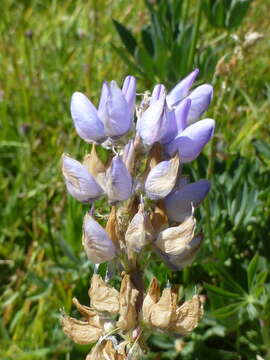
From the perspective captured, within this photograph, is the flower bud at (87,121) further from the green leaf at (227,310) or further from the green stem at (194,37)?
the green stem at (194,37)

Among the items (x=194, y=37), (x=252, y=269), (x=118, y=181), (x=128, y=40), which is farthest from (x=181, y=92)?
(x=128, y=40)

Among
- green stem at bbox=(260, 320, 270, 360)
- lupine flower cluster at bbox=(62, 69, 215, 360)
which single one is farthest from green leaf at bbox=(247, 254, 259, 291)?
lupine flower cluster at bbox=(62, 69, 215, 360)

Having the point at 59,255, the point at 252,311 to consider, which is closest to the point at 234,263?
the point at 252,311

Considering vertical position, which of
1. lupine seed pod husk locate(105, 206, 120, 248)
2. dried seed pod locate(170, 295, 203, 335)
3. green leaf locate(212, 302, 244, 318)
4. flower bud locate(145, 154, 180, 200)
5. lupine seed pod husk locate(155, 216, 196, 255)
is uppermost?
flower bud locate(145, 154, 180, 200)

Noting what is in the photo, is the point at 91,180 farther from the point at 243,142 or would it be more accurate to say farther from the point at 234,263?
the point at 243,142

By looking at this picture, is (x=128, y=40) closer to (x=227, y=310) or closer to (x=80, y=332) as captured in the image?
(x=227, y=310)

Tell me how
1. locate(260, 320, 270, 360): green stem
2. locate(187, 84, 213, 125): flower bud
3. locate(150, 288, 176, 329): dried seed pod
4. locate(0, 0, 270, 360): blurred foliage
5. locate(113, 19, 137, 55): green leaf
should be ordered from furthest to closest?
locate(113, 19, 137, 55): green leaf → locate(0, 0, 270, 360): blurred foliage → locate(260, 320, 270, 360): green stem → locate(187, 84, 213, 125): flower bud → locate(150, 288, 176, 329): dried seed pod

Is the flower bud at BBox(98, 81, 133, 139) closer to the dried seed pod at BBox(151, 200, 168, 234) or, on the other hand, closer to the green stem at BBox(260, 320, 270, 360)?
the dried seed pod at BBox(151, 200, 168, 234)
